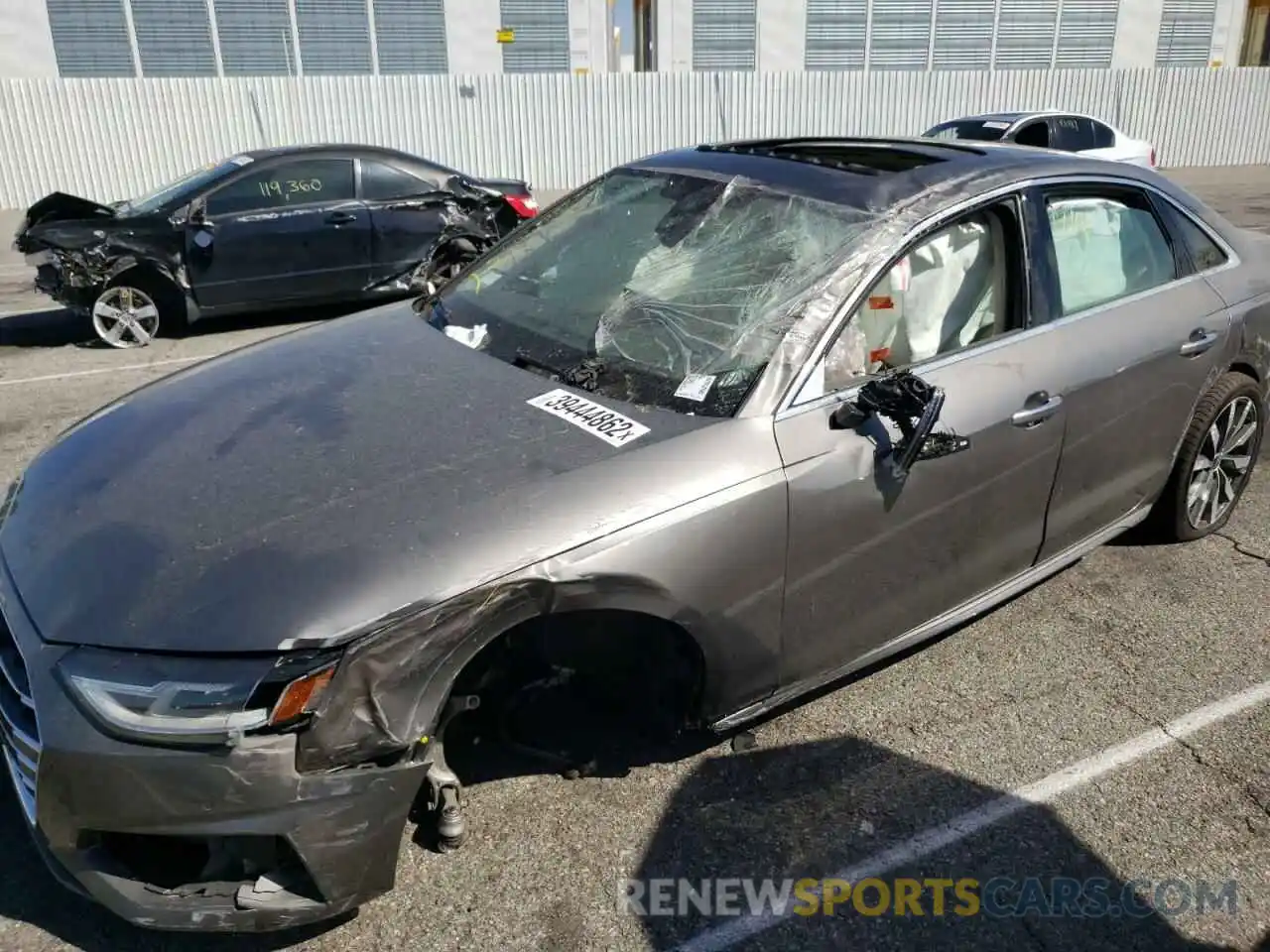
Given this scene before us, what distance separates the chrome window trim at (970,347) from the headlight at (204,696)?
1.32 metres

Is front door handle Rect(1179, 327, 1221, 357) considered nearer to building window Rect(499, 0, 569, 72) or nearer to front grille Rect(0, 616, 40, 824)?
front grille Rect(0, 616, 40, 824)

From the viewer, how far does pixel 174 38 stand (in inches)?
886

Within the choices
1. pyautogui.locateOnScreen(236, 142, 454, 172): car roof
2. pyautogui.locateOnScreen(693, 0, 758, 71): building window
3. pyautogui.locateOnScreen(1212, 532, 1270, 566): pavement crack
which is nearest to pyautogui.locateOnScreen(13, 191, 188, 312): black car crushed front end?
pyautogui.locateOnScreen(236, 142, 454, 172): car roof

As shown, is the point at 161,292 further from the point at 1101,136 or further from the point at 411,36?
the point at 411,36

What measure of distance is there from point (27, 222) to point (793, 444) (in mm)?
7654

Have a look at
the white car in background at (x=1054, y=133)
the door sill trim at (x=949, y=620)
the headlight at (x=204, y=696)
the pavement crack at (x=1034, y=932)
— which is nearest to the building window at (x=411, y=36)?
the white car in background at (x=1054, y=133)

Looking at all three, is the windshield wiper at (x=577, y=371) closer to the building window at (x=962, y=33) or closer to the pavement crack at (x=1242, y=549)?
the pavement crack at (x=1242, y=549)

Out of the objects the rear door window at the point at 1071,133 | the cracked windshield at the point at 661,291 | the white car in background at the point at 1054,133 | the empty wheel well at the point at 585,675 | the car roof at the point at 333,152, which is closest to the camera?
the empty wheel well at the point at 585,675

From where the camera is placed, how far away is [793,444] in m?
2.49

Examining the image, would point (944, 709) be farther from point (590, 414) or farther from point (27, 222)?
point (27, 222)

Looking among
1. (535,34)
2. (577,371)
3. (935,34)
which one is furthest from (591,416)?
(935,34)

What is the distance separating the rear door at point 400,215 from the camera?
8.48 m

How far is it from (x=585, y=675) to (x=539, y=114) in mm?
18827

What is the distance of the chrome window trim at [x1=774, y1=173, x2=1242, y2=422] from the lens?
2.56 meters
